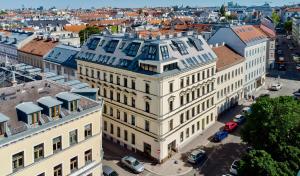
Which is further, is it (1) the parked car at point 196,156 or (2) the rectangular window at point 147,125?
(2) the rectangular window at point 147,125

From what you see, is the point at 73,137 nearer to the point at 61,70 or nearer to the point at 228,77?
the point at 61,70

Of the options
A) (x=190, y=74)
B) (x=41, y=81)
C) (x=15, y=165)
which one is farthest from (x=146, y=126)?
(x=15, y=165)

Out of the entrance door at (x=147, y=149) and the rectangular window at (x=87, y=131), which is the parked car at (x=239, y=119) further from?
the rectangular window at (x=87, y=131)

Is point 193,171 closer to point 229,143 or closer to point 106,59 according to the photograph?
point 229,143

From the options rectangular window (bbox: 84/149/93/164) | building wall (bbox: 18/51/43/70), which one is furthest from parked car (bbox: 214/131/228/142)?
building wall (bbox: 18/51/43/70)

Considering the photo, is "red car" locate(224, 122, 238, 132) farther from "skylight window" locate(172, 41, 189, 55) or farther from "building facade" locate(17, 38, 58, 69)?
"building facade" locate(17, 38, 58, 69)

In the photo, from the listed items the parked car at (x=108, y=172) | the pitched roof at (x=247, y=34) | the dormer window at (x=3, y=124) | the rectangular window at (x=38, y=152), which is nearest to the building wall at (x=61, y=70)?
the parked car at (x=108, y=172)

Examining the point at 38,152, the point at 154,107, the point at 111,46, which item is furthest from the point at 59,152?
the point at 111,46

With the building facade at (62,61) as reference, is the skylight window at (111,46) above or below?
above
